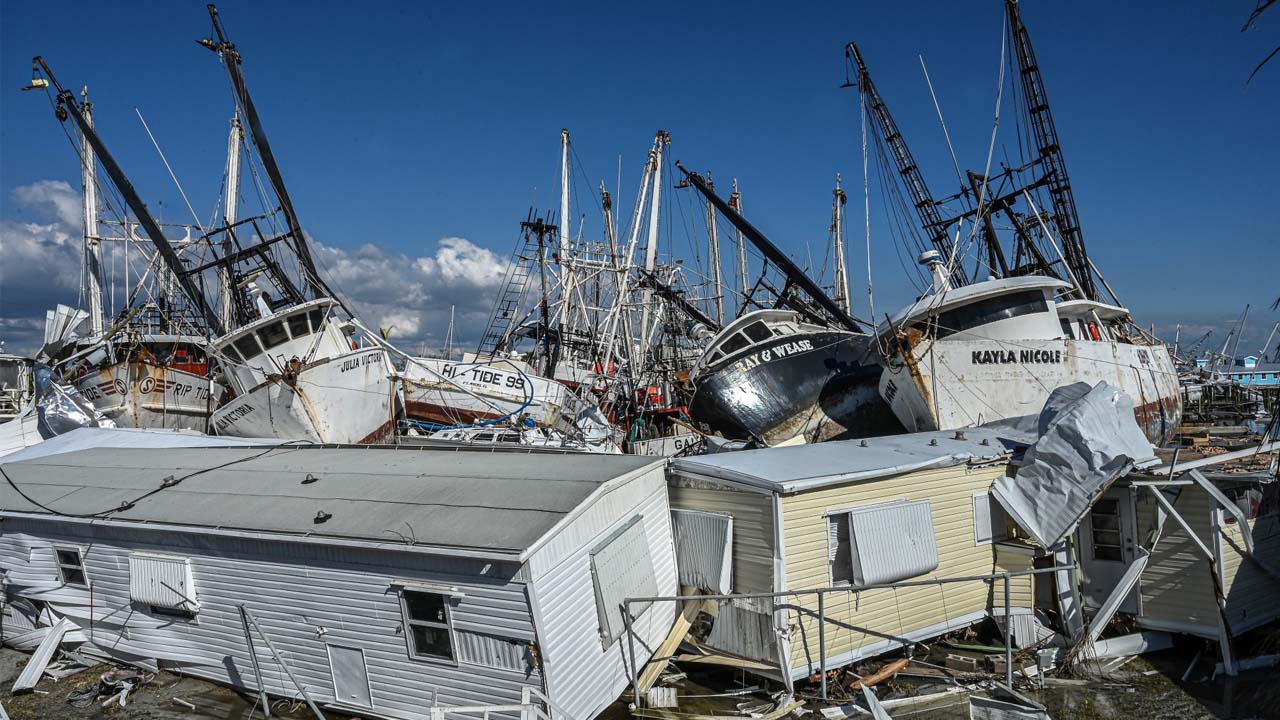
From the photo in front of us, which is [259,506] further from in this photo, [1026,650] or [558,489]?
[1026,650]

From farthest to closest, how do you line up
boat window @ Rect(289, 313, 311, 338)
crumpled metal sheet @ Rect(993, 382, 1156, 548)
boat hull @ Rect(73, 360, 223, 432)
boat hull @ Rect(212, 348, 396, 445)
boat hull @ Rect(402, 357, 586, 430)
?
boat hull @ Rect(402, 357, 586, 430) < boat hull @ Rect(73, 360, 223, 432) < boat window @ Rect(289, 313, 311, 338) < boat hull @ Rect(212, 348, 396, 445) < crumpled metal sheet @ Rect(993, 382, 1156, 548)

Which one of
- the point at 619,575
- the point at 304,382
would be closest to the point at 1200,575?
the point at 619,575

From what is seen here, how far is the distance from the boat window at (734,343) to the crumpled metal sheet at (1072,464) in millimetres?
15007

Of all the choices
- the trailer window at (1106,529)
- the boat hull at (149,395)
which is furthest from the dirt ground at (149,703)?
the boat hull at (149,395)

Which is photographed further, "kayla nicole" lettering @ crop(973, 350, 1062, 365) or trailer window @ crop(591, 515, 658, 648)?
"kayla nicole" lettering @ crop(973, 350, 1062, 365)

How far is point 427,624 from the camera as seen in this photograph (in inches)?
379

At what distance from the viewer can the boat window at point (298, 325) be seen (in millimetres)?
24578

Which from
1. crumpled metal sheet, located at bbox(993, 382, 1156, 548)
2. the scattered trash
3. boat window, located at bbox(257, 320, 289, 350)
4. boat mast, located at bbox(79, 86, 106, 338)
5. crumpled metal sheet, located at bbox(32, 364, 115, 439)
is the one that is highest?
boat mast, located at bbox(79, 86, 106, 338)

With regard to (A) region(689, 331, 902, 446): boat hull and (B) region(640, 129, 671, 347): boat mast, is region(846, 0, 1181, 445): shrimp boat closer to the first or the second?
(A) region(689, 331, 902, 446): boat hull

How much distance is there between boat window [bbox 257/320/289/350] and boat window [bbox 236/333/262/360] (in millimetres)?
256

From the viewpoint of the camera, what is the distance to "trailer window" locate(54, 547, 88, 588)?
12.5 m

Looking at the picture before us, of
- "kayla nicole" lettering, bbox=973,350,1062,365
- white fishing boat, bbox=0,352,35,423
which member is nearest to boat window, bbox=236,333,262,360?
white fishing boat, bbox=0,352,35,423

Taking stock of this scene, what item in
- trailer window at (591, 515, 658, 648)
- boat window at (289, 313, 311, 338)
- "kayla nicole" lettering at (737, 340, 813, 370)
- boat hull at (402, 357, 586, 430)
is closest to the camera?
trailer window at (591, 515, 658, 648)

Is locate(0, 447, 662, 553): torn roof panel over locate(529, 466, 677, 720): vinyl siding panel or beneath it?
over
